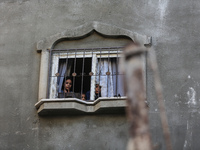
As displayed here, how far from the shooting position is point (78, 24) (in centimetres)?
1225

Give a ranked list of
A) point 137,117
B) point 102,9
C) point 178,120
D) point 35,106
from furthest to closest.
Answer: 1. point 102,9
2. point 35,106
3. point 178,120
4. point 137,117

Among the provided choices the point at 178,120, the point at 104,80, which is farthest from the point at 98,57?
the point at 178,120

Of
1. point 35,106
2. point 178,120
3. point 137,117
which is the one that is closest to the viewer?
point 137,117

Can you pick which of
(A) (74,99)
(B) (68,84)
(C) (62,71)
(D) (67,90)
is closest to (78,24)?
(C) (62,71)

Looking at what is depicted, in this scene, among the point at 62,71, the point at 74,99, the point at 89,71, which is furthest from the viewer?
the point at 62,71

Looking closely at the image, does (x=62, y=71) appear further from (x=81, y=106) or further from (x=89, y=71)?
(x=81, y=106)

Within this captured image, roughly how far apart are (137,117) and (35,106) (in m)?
6.20

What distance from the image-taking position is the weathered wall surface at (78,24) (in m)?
10.9

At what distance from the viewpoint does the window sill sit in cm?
1089

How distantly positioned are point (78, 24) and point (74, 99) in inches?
80.9

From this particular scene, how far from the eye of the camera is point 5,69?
12.1m

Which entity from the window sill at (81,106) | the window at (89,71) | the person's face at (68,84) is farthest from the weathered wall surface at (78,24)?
the person's face at (68,84)

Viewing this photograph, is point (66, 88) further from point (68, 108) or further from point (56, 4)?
point (56, 4)

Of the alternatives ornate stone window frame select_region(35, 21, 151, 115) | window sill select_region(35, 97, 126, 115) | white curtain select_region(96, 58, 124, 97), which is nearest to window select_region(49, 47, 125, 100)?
white curtain select_region(96, 58, 124, 97)
